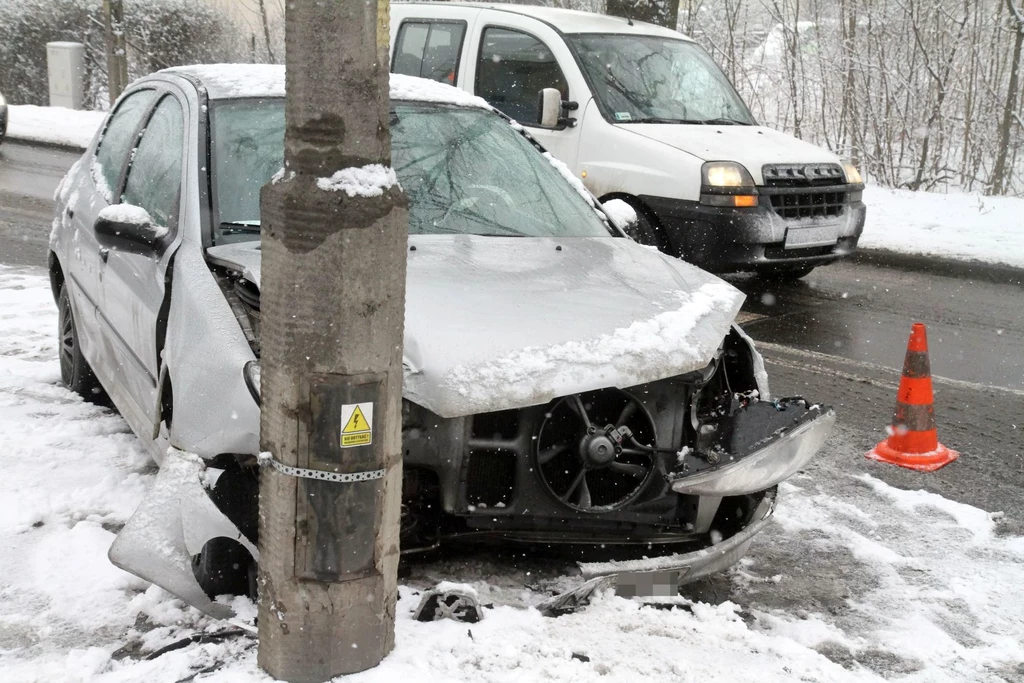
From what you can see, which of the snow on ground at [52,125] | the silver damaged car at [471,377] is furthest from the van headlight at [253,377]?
the snow on ground at [52,125]

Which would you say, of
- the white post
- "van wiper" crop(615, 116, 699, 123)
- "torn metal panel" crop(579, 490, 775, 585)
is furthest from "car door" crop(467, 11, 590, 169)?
the white post

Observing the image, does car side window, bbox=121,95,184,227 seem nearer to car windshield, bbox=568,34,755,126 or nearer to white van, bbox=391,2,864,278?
white van, bbox=391,2,864,278

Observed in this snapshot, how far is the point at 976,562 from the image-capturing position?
13.6 feet

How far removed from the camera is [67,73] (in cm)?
2175

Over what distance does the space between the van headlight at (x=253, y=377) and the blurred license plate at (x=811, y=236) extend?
18.7 ft

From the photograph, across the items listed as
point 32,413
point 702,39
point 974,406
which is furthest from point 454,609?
point 702,39

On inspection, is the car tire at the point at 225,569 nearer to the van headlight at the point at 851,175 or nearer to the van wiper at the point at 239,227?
the van wiper at the point at 239,227

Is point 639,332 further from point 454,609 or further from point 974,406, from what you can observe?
point 974,406

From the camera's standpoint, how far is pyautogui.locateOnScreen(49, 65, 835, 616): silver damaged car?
3.23m

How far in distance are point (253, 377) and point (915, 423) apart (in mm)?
3422

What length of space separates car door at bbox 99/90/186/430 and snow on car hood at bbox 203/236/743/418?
35 cm

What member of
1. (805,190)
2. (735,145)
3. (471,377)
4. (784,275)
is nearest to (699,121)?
(735,145)

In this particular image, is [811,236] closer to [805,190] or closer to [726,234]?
[805,190]

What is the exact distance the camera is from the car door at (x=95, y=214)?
475 centimetres
